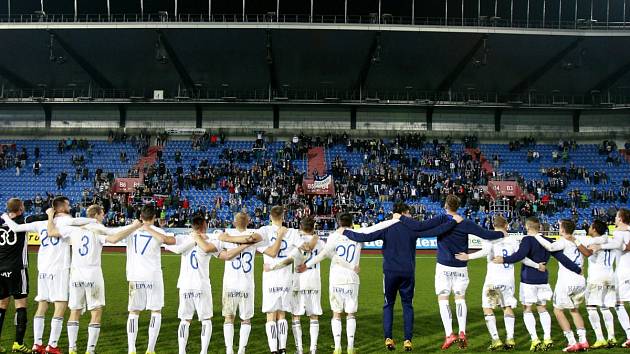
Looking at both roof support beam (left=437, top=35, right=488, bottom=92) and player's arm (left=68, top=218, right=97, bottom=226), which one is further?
roof support beam (left=437, top=35, right=488, bottom=92)

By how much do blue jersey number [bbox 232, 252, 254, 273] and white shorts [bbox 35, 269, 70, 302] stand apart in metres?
2.98

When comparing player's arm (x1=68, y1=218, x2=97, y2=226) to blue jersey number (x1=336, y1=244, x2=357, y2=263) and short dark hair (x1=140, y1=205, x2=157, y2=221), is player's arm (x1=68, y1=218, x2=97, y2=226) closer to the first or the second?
short dark hair (x1=140, y1=205, x2=157, y2=221)

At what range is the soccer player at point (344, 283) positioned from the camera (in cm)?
941

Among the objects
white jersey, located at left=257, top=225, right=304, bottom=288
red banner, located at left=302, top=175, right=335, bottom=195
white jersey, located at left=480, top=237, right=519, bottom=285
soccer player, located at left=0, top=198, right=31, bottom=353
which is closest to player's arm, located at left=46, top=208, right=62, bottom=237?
soccer player, located at left=0, top=198, right=31, bottom=353

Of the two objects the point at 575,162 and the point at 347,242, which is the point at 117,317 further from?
the point at 575,162

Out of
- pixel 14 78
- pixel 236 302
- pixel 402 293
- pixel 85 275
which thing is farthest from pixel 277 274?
pixel 14 78

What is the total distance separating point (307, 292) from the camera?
952cm

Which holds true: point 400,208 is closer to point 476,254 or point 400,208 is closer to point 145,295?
point 476,254

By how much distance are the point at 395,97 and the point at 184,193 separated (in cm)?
1862

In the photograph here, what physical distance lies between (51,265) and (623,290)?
33.7 feet

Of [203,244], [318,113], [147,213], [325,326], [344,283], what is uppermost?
[318,113]

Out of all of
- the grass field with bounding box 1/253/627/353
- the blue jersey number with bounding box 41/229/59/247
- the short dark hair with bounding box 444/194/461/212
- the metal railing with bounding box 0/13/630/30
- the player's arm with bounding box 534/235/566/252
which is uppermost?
the metal railing with bounding box 0/13/630/30

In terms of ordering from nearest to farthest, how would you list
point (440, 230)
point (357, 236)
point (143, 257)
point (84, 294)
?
point (143, 257), point (84, 294), point (357, 236), point (440, 230)

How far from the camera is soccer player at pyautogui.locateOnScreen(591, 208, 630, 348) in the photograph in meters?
10.3
